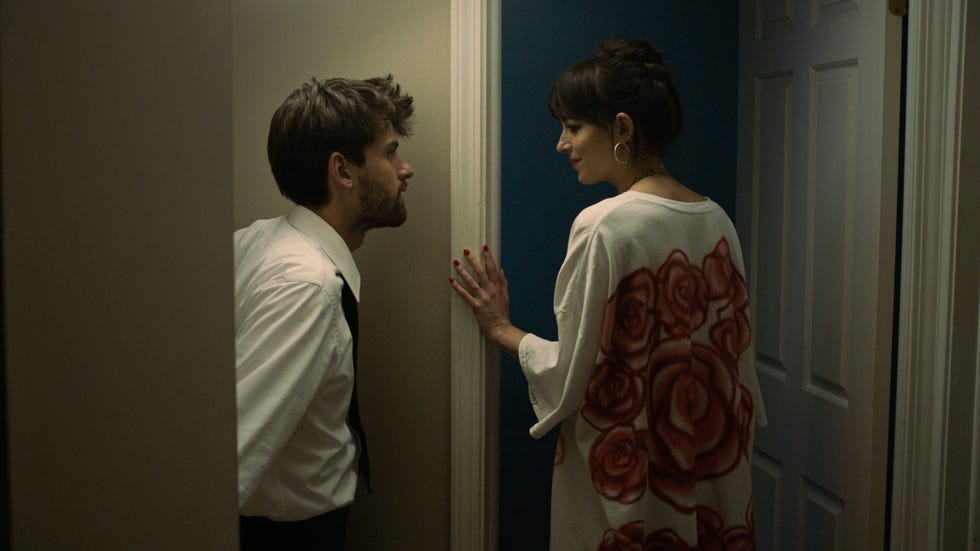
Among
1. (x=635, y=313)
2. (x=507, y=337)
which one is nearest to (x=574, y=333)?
(x=635, y=313)

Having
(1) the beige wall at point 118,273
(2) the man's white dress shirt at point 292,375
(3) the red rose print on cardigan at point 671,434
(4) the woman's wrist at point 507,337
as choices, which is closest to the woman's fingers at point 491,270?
(4) the woman's wrist at point 507,337

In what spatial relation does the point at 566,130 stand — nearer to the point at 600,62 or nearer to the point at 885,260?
the point at 600,62

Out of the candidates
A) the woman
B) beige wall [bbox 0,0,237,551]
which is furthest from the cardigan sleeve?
beige wall [bbox 0,0,237,551]

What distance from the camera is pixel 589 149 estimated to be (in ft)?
5.16

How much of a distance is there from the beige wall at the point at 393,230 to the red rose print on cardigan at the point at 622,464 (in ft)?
1.63

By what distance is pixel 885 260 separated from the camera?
158 cm

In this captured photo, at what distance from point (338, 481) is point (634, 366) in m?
0.58

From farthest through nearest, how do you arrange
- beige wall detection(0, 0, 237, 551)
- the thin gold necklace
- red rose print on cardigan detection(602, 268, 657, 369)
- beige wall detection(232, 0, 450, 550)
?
beige wall detection(232, 0, 450, 550)
the thin gold necklace
red rose print on cardigan detection(602, 268, 657, 369)
beige wall detection(0, 0, 237, 551)

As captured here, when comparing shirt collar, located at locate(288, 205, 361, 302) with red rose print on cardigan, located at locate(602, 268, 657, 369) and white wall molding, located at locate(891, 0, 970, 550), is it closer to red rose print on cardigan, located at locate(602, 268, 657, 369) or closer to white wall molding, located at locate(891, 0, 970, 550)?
red rose print on cardigan, located at locate(602, 268, 657, 369)

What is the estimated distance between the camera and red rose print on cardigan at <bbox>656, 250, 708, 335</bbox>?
1415 millimetres

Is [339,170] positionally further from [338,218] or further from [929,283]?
[929,283]

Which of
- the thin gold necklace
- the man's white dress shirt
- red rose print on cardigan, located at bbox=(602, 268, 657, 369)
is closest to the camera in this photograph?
the man's white dress shirt

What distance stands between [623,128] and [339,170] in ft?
1.86

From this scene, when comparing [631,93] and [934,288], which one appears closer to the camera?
[934,288]
